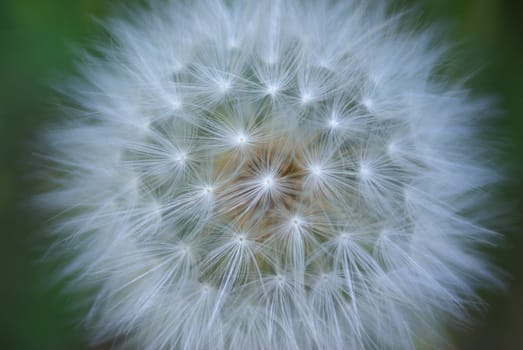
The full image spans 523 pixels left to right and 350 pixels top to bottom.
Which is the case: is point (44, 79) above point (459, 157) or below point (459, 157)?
above

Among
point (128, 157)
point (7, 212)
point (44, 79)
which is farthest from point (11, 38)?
point (128, 157)

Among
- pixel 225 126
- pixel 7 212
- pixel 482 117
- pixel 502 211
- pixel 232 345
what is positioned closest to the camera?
pixel 225 126

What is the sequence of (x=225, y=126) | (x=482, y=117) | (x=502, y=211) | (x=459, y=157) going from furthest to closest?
1. (x=502, y=211)
2. (x=482, y=117)
3. (x=459, y=157)
4. (x=225, y=126)

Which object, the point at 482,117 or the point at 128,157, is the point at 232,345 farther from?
the point at 482,117

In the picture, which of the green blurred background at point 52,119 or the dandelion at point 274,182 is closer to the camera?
the dandelion at point 274,182
